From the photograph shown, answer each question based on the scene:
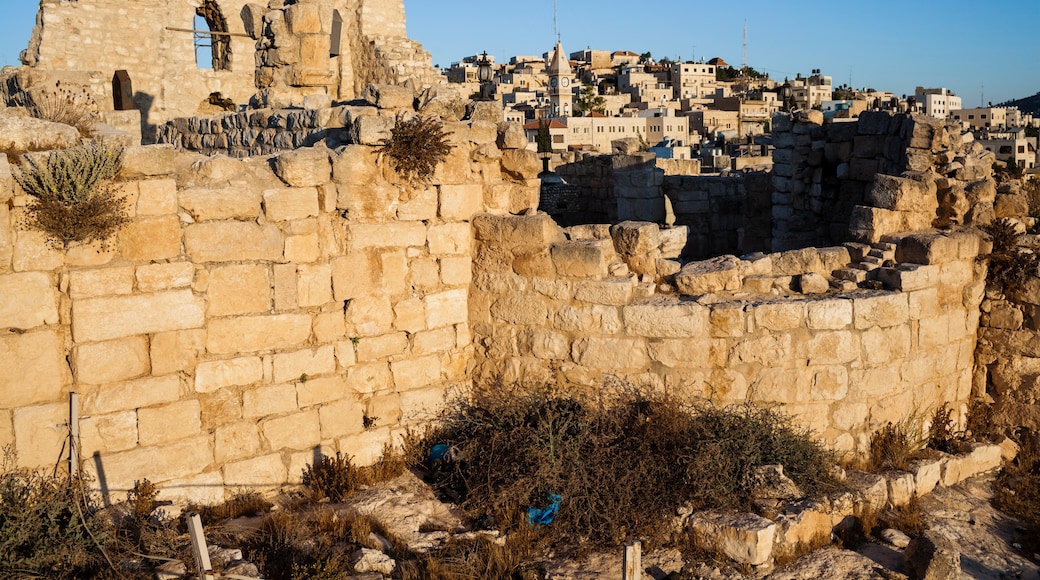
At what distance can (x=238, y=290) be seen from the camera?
5.64 metres

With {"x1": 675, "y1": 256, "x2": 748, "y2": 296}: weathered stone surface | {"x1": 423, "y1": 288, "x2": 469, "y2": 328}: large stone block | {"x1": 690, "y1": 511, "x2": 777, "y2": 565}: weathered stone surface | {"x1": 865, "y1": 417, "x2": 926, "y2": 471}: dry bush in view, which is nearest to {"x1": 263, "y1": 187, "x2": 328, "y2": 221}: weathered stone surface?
{"x1": 423, "y1": 288, "x2": 469, "y2": 328}: large stone block

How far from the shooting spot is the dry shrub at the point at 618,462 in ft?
17.6

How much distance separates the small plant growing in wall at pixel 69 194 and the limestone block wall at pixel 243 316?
0.27ft

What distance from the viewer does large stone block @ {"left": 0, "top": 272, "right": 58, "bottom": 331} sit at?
4.83 m

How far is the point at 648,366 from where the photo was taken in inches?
253

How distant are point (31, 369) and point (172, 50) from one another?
585 inches

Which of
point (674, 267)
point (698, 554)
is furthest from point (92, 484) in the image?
point (674, 267)

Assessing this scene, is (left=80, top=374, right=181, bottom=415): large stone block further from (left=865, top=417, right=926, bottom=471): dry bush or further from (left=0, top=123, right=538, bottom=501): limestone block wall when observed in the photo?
(left=865, top=417, right=926, bottom=471): dry bush

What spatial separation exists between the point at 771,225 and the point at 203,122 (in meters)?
8.56

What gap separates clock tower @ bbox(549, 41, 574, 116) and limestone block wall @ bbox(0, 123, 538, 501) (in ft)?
176

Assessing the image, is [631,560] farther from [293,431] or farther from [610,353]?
[293,431]

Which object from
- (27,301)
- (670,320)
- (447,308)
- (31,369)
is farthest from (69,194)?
(670,320)

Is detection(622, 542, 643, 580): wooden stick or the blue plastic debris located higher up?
detection(622, 542, 643, 580): wooden stick

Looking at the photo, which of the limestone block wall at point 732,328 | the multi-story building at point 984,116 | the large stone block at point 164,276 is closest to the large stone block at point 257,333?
the large stone block at point 164,276
